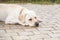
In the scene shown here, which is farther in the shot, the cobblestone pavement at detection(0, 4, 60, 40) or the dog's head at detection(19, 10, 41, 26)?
the dog's head at detection(19, 10, 41, 26)

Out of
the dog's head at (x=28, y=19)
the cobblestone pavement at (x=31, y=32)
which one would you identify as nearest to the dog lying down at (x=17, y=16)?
the dog's head at (x=28, y=19)

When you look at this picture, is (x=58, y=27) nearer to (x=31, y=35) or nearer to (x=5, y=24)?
(x=31, y=35)

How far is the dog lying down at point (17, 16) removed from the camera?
4.16 metres

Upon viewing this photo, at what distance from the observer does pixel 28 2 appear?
7828 millimetres

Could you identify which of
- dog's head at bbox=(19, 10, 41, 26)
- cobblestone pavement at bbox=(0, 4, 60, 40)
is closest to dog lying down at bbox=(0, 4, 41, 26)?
dog's head at bbox=(19, 10, 41, 26)

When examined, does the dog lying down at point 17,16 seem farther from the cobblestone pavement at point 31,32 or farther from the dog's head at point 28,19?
the cobblestone pavement at point 31,32

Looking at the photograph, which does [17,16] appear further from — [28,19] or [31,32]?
[31,32]

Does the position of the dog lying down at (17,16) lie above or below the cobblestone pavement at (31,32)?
above

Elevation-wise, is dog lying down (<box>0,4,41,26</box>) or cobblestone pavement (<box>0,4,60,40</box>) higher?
dog lying down (<box>0,4,41,26</box>)

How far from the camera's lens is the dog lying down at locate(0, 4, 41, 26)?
164 inches

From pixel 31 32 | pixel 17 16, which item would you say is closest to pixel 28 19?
pixel 17 16

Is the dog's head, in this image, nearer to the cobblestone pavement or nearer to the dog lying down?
the dog lying down

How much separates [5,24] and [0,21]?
0.33 meters

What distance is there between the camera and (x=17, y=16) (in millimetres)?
4285
